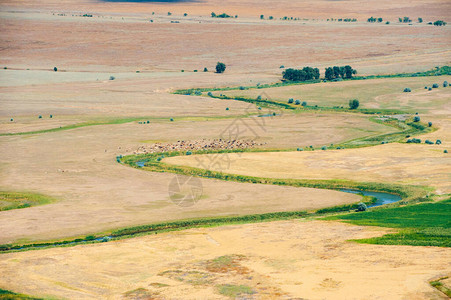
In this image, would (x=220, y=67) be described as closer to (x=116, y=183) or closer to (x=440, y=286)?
(x=116, y=183)

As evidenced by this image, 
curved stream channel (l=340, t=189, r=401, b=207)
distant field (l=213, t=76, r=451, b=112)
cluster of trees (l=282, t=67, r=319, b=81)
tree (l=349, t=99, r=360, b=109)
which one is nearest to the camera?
curved stream channel (l=340, t=189, r=401, b=207)

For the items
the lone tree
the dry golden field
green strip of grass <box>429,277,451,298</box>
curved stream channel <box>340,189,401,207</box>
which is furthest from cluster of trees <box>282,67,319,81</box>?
green strip of grass <box>429,277,451,298</box>

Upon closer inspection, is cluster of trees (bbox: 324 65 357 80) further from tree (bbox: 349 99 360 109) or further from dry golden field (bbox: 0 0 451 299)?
tree (bbox: 349 99 360 109)

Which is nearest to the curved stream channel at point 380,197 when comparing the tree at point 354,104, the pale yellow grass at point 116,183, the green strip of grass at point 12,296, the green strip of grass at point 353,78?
the pale yellow grass at point 116,183

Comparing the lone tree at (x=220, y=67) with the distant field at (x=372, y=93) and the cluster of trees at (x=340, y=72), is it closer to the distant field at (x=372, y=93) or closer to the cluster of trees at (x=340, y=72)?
the distant field at (x=372, y=93)

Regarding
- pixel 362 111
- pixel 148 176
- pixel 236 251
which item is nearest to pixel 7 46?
pixel 362 111
